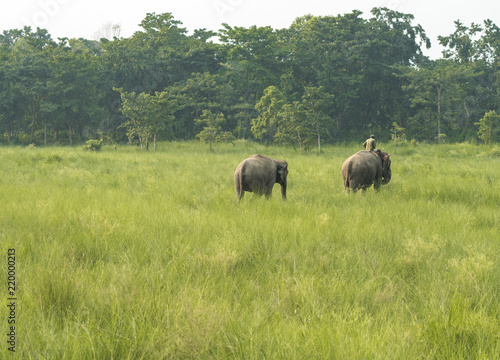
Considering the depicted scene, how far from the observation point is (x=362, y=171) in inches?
333

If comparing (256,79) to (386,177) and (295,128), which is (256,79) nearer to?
(295,128)

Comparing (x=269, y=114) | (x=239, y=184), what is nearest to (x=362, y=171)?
(x=239, y=184)

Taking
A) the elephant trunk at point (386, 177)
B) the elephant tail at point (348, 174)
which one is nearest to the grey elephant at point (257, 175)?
the elephant tail at point (348, 174)

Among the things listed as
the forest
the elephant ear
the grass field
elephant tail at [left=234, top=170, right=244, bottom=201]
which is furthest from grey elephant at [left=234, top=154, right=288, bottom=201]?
the forest

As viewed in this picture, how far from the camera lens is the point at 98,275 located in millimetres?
3078

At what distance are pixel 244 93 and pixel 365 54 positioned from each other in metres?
Result: 12.9

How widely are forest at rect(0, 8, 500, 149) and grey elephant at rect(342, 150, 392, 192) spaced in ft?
74.8

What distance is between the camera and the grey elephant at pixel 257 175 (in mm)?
7422

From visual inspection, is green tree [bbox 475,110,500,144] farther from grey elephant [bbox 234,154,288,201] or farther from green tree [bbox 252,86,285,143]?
grey elephant [bbox 234,154,288,201]

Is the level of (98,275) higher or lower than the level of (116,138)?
lower

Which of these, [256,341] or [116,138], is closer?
[256,341]

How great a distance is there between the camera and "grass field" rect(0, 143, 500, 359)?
6.93 feet

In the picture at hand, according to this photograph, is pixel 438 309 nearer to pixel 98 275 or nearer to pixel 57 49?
pixel 98 275

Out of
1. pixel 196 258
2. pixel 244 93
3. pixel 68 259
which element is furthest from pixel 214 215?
pixel 244 93
